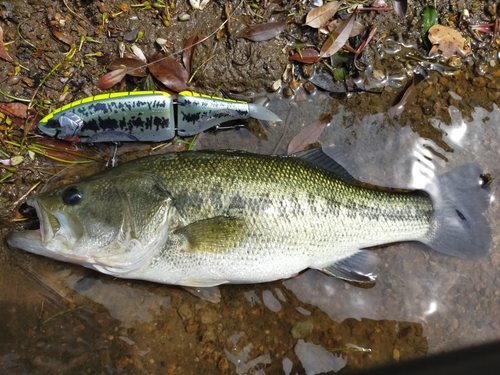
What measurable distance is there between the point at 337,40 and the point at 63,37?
222 cm

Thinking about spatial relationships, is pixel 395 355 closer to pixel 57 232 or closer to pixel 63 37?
pixel 57 232

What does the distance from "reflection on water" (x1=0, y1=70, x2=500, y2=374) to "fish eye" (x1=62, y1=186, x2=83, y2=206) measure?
779 millimetres

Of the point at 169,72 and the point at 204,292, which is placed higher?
the point at 169,72

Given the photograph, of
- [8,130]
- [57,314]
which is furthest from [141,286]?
[8,130]

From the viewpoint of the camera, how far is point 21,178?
3301 mm

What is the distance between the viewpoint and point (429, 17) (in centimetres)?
359

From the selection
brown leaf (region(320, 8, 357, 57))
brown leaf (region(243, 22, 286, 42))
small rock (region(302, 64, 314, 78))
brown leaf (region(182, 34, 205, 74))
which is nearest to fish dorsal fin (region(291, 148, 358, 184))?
small rock (region(302, 64, 314, 78))

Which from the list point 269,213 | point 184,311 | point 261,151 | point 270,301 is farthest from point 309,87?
point 184,311

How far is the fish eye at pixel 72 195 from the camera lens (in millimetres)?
2736

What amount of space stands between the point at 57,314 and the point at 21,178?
1.12 m

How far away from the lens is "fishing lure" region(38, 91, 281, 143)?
303 centimetres

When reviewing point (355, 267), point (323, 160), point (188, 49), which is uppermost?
point (188, 49)

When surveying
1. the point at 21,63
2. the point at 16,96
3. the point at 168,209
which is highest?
the point at 21,63

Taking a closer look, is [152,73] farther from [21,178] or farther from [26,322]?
[26,322]
